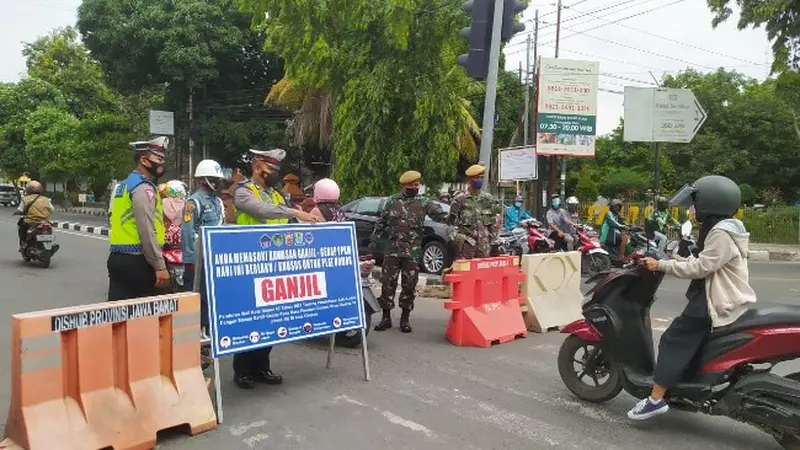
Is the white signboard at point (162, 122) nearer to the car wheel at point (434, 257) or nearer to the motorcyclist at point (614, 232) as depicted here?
the car wheel at point (434, 257)

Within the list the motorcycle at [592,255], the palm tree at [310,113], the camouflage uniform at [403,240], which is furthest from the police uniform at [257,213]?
the palm tree at [310,113]

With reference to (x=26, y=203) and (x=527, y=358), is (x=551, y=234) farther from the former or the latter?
(x=26, y=203)

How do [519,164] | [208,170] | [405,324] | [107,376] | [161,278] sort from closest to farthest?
[107,376] → [161,278] → [208,170] → [405,324] → [519,164]

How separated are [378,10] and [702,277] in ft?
45.0

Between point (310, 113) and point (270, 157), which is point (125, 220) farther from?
point (310, 113)

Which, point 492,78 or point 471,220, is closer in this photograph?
point 471,220

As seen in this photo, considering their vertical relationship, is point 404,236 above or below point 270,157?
below

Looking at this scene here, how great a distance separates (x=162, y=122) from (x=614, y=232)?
815 inches

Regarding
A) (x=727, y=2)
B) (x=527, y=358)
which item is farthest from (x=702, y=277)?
(x=727, y=2)

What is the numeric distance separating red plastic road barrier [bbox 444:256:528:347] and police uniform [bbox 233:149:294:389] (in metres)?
2.12

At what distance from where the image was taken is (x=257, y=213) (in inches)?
201

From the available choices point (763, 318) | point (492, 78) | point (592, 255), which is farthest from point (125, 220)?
point (592, 255)

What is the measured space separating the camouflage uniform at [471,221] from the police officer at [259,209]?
2688 millimetres

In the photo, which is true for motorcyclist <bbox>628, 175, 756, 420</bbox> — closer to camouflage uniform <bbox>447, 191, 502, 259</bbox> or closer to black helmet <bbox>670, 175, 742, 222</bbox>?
black helmet <bbox>670, 175, 742, 222</bbox>
